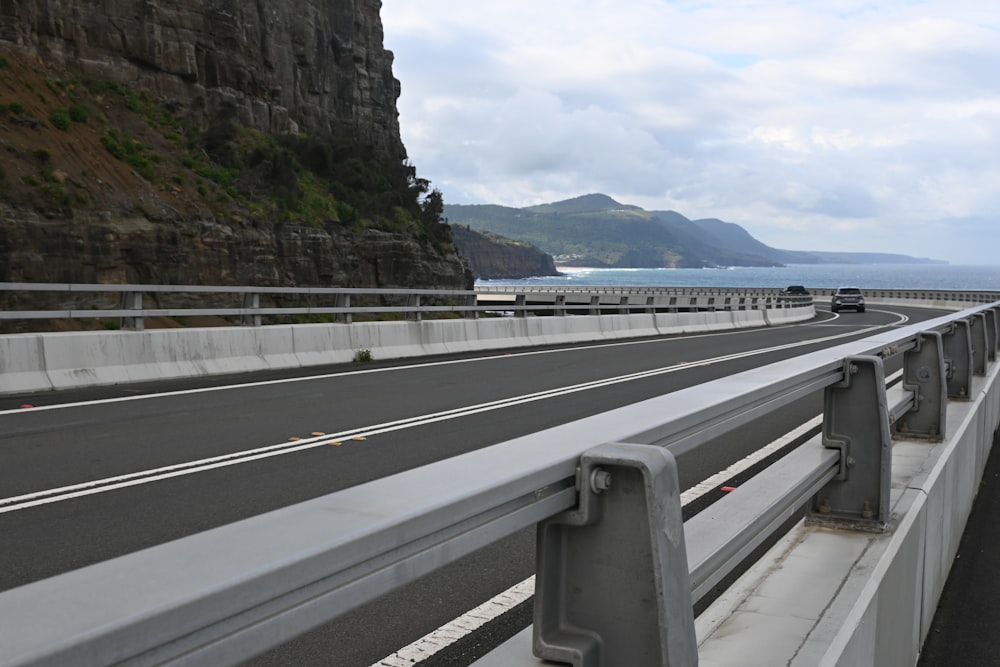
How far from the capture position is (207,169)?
6419cm

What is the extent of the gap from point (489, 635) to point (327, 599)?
3442 mm

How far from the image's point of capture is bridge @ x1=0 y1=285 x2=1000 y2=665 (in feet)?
4.80

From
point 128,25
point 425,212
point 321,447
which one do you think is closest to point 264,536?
point 321,447

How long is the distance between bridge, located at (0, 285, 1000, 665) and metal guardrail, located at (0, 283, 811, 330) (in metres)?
8.36

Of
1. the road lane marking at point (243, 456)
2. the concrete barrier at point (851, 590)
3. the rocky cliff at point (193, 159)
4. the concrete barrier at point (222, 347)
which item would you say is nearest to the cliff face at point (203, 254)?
the rocky cliff at point (193, 159)

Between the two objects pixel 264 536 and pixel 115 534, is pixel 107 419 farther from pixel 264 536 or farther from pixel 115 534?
pixel 264 536

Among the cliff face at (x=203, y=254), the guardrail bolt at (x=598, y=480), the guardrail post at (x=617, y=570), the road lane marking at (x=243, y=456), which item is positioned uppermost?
the cliff face at (x=203, y=254)

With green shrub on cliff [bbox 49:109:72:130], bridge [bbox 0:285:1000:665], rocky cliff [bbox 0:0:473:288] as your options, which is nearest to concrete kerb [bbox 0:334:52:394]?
bridge [bbox 0:285:1000:665]

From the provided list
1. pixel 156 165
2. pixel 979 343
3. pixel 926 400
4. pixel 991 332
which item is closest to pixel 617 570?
pixel 926 400

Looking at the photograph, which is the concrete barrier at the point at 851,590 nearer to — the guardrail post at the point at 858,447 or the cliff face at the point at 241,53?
the guardrail post at the point at 858,447

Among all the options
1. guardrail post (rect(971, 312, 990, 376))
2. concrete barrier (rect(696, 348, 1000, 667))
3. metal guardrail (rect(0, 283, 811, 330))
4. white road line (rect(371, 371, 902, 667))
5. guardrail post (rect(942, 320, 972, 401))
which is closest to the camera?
concrete barrier (rect(696, 348, 1000, 667))

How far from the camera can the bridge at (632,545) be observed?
57.6 inches

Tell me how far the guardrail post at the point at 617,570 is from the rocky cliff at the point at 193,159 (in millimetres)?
45080

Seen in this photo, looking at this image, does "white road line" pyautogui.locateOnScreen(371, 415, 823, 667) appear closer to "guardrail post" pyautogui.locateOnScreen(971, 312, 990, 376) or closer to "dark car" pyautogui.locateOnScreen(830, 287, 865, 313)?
"guardrail post" pyautogui.locateOnScreen(971, 312, 990, 376)
